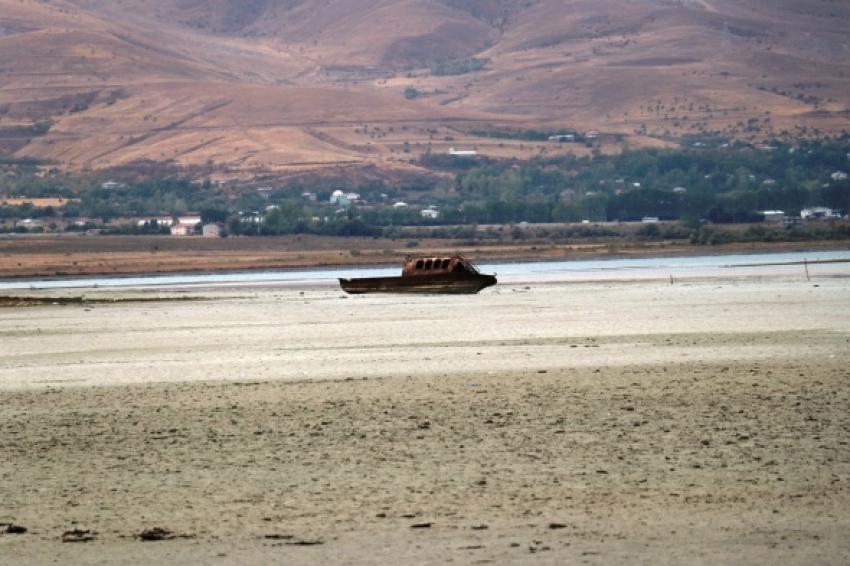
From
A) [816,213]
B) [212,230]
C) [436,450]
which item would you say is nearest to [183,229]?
[212,230]

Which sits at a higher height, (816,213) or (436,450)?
(436,450)

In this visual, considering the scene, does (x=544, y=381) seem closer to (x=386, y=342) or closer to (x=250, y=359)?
(x=250, y=359)

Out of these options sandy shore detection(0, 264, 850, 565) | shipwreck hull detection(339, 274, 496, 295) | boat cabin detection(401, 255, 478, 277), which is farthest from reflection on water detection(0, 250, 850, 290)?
sandy shore detection(0, 264, 850, 565)

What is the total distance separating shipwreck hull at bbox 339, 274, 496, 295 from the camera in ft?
212

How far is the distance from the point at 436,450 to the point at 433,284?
45.8 meters

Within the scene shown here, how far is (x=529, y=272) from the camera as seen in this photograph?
3578 inches

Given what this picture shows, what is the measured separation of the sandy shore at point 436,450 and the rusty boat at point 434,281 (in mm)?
27348

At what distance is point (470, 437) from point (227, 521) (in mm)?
4972

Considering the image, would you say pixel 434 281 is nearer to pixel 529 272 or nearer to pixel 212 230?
pixel 529 272

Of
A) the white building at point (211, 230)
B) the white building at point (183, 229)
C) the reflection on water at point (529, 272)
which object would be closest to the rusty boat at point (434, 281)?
the reflection on water at point (529, 272)

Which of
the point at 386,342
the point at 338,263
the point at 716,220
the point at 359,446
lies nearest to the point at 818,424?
the point at 359,446

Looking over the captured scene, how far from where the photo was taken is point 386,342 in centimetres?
3691

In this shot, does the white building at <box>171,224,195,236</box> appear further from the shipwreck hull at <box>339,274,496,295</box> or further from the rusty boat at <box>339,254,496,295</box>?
the shipwreck hull at <box>339,274,496,295</box>

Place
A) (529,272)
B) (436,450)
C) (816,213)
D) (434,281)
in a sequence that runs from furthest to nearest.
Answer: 1. (816,213)
2. (529,272)
3. (434,281)
4. (436,450)
